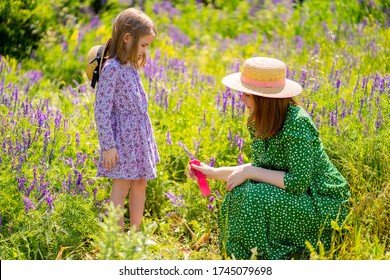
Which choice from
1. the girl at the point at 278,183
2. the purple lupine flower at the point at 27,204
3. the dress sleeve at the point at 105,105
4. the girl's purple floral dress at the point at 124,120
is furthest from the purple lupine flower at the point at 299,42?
the purple lupine flower at the point at 27,204

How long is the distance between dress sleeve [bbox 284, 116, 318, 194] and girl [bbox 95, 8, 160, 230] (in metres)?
0.77

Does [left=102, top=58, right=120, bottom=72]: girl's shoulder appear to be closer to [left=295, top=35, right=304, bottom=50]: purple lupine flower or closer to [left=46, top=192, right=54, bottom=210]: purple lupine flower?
[left=46, top=192, right=54, bottom=210]: purple lupine flower

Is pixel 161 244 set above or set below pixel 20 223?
below

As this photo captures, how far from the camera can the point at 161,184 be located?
170 inches

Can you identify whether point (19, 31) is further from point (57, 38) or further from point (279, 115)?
point (279, 115)

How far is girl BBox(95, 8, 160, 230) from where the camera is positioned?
3.59 m

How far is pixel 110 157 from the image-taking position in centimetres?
→ 358

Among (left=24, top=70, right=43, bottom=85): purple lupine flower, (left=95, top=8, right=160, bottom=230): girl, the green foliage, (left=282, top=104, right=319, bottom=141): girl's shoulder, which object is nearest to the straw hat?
(left=282, top=104, right=319, bottom=141): girl's shoulder

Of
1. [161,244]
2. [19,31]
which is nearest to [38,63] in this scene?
[19,31]

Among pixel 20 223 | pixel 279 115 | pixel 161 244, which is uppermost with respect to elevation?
pixel 279 115

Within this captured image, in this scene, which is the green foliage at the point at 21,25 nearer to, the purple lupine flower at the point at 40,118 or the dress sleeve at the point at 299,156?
the purple lupine flower at the point at 40,118

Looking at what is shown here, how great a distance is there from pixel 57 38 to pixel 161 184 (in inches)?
129

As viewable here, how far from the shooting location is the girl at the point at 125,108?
359 centimetres

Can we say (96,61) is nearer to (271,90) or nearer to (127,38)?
(127,38)
